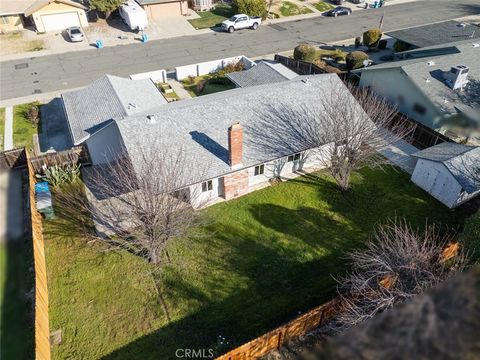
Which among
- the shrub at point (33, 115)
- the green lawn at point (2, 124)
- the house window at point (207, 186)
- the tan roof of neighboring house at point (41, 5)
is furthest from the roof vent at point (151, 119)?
the tan roof of neighboring house at point (41, 5)

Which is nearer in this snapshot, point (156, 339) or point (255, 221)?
point (156, 339)

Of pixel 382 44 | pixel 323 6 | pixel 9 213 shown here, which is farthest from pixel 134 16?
pixel 9 213

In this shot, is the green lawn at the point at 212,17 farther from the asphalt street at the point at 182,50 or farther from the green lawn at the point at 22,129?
the green lawn at the point at 22,129

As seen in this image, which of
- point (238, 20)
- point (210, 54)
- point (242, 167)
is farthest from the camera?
point (238, 20)

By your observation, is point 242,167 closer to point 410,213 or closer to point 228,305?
point 228,305

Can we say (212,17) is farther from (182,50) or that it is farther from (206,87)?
(206,87)

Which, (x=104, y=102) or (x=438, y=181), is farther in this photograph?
(x=104, y=102)

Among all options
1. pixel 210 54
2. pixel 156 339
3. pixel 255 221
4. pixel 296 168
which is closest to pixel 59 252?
pixel 156 339
